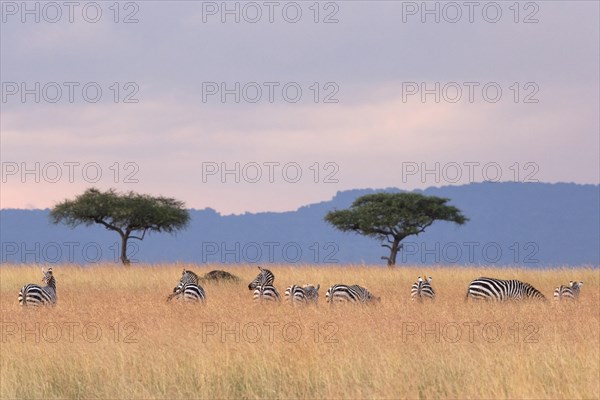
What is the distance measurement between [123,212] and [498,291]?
1198 inches

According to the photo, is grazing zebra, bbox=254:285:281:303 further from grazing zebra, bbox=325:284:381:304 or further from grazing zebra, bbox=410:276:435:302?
grazing zebra, bbox=410:276:435:302

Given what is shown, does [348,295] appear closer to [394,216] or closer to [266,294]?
[266,294]

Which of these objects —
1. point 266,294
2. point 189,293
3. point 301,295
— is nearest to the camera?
point 301,295

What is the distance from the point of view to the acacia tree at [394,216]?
50188 millimetres

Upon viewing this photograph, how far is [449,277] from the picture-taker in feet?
104

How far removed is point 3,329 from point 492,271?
69.9 ft

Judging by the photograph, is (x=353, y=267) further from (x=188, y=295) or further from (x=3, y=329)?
(x=3, y=329)

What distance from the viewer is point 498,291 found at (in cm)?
2236

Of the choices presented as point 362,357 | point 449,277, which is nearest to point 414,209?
point 449,277

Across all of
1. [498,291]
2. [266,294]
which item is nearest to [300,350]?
[266,294]

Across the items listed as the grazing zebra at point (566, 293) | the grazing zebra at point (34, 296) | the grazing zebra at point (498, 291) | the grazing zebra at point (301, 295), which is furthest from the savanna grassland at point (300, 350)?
the grazing zebra at point (566, 293)

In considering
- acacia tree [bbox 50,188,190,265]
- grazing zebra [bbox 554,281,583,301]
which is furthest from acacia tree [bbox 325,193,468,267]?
grazing zebra [bbox 554,281,583,301]

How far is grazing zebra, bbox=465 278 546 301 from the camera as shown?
2225cm

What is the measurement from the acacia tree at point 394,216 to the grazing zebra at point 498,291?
87.2 feet
